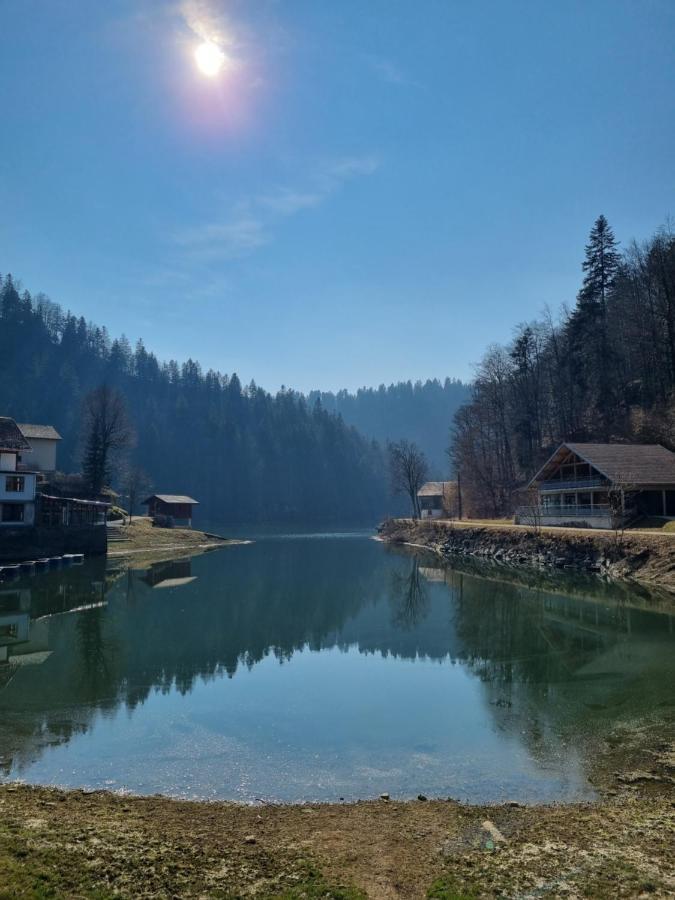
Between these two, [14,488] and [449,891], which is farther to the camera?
[14,488]

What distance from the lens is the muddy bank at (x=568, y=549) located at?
32.9 meters

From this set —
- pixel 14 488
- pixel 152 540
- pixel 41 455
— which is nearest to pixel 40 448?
pixel 41 455

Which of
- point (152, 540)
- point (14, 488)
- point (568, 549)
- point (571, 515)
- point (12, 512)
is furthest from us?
point (152, 540)

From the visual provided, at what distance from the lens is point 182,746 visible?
37.5ft

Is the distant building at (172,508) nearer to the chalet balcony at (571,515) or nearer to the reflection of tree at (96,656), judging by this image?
the chalet balcony at (571,515)

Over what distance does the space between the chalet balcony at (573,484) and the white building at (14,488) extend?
42522 millimetres

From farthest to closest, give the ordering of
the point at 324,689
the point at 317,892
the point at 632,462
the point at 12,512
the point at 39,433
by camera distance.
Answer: the point at 39,433 < the point at 632,462 < the point at 12,512 < the point at 324,689 < the point at 317,892

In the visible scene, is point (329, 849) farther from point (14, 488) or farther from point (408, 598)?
point (14, 488)

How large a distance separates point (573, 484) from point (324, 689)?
1513 inches

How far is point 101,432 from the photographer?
69562 millimetres

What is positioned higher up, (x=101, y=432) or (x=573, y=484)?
(x=101, y=432)

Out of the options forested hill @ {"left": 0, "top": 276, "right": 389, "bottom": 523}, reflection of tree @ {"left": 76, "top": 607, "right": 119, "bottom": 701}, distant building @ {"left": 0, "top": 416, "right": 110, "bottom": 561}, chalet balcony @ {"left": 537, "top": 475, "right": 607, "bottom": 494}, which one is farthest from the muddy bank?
forested hill @ {"left": 0, "top": 276, "right": 389, "bottom": 523}

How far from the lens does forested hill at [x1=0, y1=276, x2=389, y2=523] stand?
15650 centimetres

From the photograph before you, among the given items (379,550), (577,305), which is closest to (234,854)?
(379,550)
